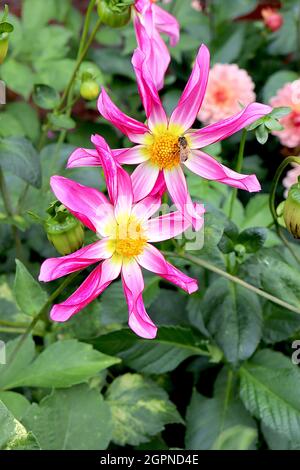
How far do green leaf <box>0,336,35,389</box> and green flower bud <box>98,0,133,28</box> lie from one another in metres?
0.38

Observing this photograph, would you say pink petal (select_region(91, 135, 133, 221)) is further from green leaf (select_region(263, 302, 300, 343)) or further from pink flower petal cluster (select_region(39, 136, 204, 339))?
green leaf (select_region(263, 302, 300, 343))

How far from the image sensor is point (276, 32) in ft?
4.46

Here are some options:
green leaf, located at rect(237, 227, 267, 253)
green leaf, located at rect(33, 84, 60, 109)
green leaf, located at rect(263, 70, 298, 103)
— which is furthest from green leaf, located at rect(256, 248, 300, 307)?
green leaf, located at rect(263, 70, 298, 103)

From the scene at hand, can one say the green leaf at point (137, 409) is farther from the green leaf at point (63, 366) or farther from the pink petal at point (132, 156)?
the pink petal at point (132, 156)

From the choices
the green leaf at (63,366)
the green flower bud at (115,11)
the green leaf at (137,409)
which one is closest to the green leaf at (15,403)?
the green leaf at (63,366)

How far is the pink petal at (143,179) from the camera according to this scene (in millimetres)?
689

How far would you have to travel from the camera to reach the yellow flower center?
685 mm

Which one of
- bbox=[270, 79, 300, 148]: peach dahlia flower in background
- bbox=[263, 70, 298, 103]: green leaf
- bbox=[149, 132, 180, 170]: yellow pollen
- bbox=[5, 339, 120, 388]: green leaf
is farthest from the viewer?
bbox=[263, 70, 298, 103]: green leaf

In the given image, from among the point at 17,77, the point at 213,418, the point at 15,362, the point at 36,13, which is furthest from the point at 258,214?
the point at 36,13

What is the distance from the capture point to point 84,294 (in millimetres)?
627

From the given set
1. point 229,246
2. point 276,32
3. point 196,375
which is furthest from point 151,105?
point 276,32

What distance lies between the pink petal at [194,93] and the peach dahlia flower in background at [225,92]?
454 millimetres

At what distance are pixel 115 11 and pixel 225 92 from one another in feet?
1.38
